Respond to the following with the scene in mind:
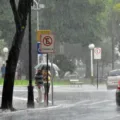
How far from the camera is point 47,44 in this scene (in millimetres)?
27047

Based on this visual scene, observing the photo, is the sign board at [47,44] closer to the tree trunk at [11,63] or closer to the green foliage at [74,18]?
the tree trunk at [11,63]

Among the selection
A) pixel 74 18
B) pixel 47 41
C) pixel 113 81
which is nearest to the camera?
pixel 47 41

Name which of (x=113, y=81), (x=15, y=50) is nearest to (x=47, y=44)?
(x=15, y=50)

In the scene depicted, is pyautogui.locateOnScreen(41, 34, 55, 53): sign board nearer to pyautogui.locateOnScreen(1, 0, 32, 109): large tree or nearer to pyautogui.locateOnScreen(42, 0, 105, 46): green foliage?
pyautogui.locateOnScreen(1, 0, 32, 109): large tree

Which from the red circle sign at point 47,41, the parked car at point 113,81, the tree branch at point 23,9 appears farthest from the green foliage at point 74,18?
the tree branch at point 23,9

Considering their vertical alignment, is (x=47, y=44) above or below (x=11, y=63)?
above

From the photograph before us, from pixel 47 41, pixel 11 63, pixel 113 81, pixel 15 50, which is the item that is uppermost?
pixel 47 41

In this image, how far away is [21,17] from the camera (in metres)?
23.4

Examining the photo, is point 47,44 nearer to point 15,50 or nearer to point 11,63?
point 15,50

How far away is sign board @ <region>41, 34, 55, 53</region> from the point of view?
1061 inches

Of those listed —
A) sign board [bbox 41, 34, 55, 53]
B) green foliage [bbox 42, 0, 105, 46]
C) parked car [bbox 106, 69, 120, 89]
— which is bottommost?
parked car [bbox 106, 69, 120, 89]

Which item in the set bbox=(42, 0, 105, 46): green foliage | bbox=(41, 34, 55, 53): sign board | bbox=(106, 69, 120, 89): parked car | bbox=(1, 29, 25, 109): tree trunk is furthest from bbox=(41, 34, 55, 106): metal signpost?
bbox=(42, 0, 105, 46): green foliage

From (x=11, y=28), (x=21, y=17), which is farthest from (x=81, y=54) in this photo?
(x=21, y=17)

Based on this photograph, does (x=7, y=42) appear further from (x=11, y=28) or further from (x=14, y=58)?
(x=14, y=58)
